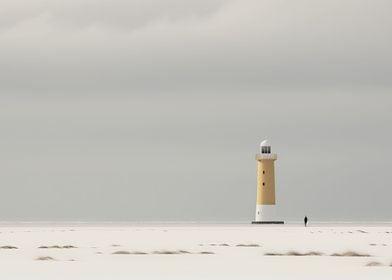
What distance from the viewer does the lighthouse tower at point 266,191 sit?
97.4 metres

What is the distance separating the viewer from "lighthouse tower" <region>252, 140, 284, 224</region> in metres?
97.4

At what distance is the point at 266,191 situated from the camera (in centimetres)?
9731
